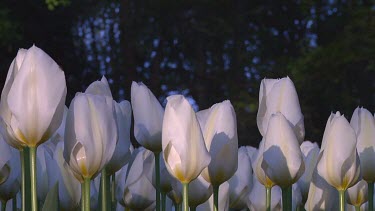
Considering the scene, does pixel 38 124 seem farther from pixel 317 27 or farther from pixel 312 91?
pixel 317 27

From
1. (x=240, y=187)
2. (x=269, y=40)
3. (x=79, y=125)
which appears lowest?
(x=240, y=187)

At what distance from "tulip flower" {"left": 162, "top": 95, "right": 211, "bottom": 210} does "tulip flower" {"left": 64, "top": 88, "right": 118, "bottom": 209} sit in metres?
0.07

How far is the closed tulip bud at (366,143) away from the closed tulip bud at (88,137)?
1.43ft

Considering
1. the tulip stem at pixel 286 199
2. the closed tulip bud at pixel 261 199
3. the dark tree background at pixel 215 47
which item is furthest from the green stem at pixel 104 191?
the dark tree background at pixel 215 47

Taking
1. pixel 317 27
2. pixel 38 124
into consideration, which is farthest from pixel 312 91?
pixel 38 124

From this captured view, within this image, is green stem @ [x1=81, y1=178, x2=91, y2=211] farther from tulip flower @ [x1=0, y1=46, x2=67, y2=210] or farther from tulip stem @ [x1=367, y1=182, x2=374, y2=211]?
tulip stem @ [x1=367, y1=182, x2=374, y2=211]

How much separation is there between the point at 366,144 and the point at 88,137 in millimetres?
490

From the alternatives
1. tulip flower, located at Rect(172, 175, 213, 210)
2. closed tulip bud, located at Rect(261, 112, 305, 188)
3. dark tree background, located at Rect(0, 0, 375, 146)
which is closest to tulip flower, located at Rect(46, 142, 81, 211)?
tulip flower, located at Rect(172, 175, 213, 210)

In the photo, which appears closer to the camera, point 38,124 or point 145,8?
point 38,124

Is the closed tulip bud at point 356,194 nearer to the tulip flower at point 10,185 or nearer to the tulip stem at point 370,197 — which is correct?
the tulip stem at point 370,197

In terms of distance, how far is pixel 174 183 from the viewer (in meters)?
1.29

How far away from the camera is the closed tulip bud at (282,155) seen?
1180mm

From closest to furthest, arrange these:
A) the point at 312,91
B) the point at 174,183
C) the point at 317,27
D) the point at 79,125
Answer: the point at 79,125
the point at 174,183
the point at 312,91
the point at 317,27

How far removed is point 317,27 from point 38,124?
840cm
